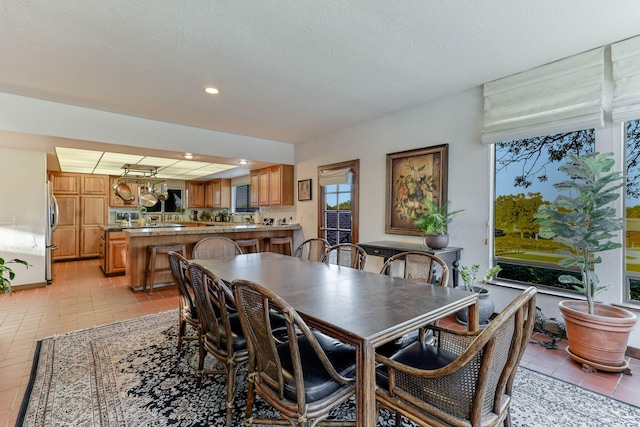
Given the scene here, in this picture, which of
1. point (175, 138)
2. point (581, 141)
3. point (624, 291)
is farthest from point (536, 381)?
point (175, 138)

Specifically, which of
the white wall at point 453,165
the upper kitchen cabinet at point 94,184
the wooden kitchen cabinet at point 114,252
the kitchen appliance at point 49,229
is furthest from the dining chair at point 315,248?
the upper kitchen cabinet at point 94,184

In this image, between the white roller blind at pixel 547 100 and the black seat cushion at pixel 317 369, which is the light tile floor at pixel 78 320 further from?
the white roller blind at pixel 547 100

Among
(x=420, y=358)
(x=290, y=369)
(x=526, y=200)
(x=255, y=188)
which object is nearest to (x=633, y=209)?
(x=526, y=200)

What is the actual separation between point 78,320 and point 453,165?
4.48 m

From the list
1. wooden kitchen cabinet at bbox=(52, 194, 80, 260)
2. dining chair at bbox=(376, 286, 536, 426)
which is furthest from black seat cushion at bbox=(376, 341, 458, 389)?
wooden kitchen cabinet at bbox=(52, 194, 80, 260)

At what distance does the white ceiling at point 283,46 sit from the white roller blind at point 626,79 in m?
0.09

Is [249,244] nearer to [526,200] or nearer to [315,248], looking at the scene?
[315,248]

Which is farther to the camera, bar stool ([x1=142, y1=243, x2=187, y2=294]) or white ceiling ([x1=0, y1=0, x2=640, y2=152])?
bar stool ([x1=142, y1=243, x2=187, y2=294])

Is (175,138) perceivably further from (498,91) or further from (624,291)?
(624,291)

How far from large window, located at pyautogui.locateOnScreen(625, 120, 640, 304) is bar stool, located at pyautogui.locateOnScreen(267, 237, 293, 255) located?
4.42 metres

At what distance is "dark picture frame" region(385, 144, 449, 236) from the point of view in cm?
352

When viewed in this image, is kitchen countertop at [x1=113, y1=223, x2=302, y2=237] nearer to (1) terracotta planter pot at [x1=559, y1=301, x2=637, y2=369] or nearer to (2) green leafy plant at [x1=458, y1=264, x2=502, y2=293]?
(2) green leafy plant at [x1=458, y1=264, x2=502, y2=293]

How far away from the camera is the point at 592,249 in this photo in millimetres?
2293

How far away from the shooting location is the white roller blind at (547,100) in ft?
8.06
